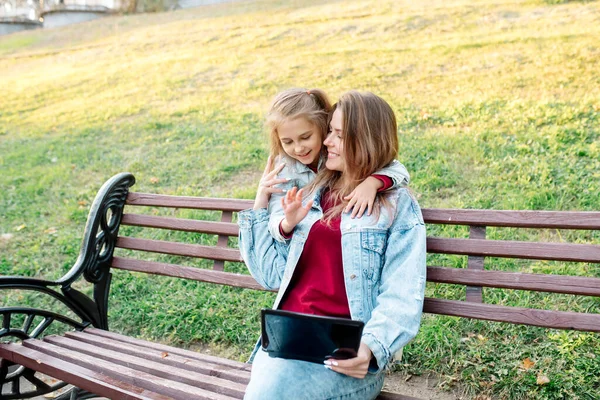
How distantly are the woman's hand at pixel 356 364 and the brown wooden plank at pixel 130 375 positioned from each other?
46cm

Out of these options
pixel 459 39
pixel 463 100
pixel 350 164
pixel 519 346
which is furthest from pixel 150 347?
pixel 459 39

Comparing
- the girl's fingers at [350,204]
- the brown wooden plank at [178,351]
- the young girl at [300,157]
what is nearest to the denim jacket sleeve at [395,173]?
the young girl at [300,157]

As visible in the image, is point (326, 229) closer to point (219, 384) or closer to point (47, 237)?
point (219, 384)

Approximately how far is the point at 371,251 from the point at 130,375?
1128 millimetres

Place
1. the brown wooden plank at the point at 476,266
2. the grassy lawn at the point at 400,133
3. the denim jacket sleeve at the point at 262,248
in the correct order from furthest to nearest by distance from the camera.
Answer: the grassy lawn at the point at 400,133 → the denim jacket sleeve at the point at 262,248 → the brown wooden plank at the point at 476,266

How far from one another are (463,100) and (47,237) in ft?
14.0

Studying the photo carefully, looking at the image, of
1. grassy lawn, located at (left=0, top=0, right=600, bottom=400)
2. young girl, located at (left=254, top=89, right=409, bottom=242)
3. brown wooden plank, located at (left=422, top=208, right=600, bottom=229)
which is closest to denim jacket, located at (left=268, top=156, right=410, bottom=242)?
young girl, located at (left=254, top=89, right=409, bottom=242)

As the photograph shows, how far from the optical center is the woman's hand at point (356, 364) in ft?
6.80

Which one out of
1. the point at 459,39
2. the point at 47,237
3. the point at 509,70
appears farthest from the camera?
the point at 459,39

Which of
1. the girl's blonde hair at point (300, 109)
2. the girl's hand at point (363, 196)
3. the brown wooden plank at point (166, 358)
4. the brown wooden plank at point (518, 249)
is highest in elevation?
the girl's blonde hair at point (300, 109)

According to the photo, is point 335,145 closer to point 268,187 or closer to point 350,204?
point 350,204

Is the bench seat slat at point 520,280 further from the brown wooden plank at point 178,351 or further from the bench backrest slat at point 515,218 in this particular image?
the brown wooden plank at point 178,351

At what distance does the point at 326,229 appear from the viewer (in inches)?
95.7

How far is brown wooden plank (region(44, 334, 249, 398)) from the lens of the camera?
7.89ft
